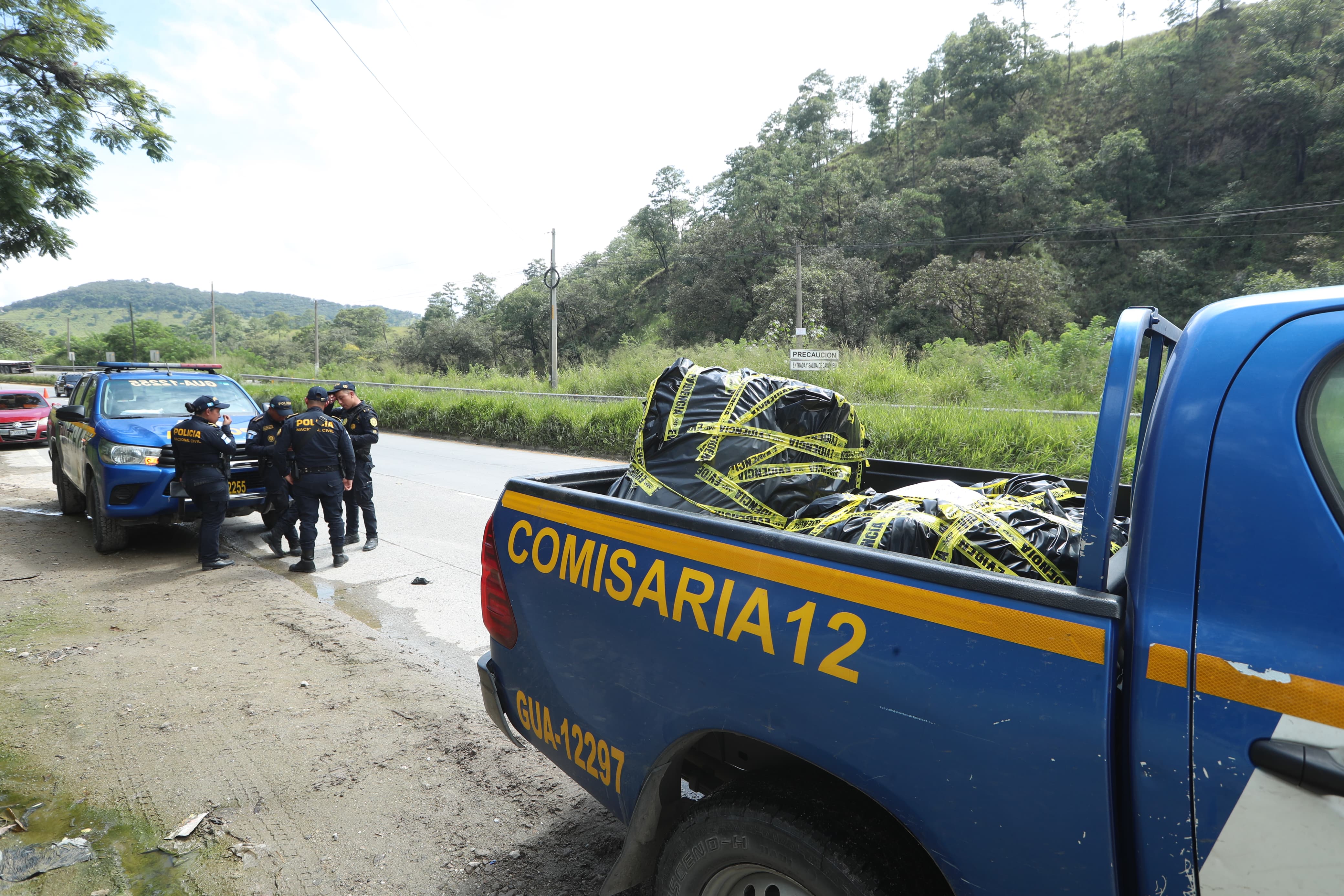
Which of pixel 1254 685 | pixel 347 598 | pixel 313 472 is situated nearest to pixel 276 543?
pixel 313 472

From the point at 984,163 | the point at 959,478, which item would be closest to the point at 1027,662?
the point at 959,478

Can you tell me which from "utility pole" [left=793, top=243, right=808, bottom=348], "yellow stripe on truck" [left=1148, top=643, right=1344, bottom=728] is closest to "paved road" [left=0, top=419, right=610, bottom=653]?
"yellow stripe on truck" [left=1148, top=643, right=1344, bottom=728]

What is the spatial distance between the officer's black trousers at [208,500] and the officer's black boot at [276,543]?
0.48m

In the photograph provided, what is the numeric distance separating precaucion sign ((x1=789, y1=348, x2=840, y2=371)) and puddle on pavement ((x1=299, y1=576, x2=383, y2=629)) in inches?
427

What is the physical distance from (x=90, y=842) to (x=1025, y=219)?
56835 mm

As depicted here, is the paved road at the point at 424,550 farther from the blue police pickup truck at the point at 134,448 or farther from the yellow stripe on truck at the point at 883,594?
the yellow stripe on truck at the point at 883,594

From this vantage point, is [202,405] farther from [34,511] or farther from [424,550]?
[34,511]

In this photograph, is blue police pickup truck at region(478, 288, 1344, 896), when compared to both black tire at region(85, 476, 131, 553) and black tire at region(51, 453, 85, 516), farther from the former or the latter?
black tire at region(51, 453, 85, 516)

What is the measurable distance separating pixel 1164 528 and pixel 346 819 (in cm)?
307

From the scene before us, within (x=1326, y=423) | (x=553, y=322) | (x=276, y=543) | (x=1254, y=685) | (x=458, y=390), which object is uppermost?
(x=553, y=322)

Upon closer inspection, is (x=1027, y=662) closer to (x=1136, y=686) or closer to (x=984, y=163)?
(x=1136, y=686)

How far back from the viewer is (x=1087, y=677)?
4.20 ft

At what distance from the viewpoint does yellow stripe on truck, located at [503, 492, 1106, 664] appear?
1317mm

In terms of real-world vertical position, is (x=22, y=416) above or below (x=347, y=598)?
above
